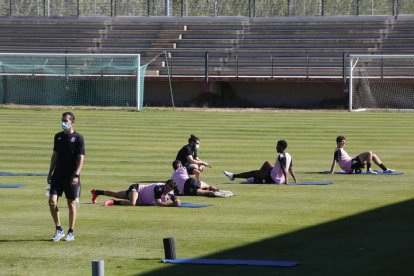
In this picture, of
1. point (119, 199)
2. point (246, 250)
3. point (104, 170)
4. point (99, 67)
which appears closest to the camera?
point (246, 250)

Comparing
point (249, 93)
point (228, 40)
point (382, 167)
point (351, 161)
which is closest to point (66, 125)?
point (351, 161)

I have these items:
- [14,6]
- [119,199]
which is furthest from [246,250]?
[14,6]

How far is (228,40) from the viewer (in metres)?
60.9

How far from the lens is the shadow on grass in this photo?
46.8 feet

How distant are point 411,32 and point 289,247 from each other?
142 ft

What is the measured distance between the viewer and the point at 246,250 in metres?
15.9

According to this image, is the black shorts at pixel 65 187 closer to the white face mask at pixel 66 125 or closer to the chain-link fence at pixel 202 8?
the white face mask at pixel 66 125

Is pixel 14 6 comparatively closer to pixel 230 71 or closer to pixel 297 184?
pixel 230 71

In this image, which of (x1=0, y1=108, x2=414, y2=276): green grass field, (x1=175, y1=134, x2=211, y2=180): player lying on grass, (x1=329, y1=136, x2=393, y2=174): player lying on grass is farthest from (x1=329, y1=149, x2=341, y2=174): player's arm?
(x1=175, y1=134, x2=211, y2=180): player lying on grass

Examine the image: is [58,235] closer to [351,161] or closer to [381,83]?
[351,161]

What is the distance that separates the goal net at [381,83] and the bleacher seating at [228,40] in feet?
3.84

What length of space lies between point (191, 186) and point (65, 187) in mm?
6428

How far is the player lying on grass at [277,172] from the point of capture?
2472cm

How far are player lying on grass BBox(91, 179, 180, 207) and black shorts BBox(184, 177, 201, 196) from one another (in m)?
1.58
